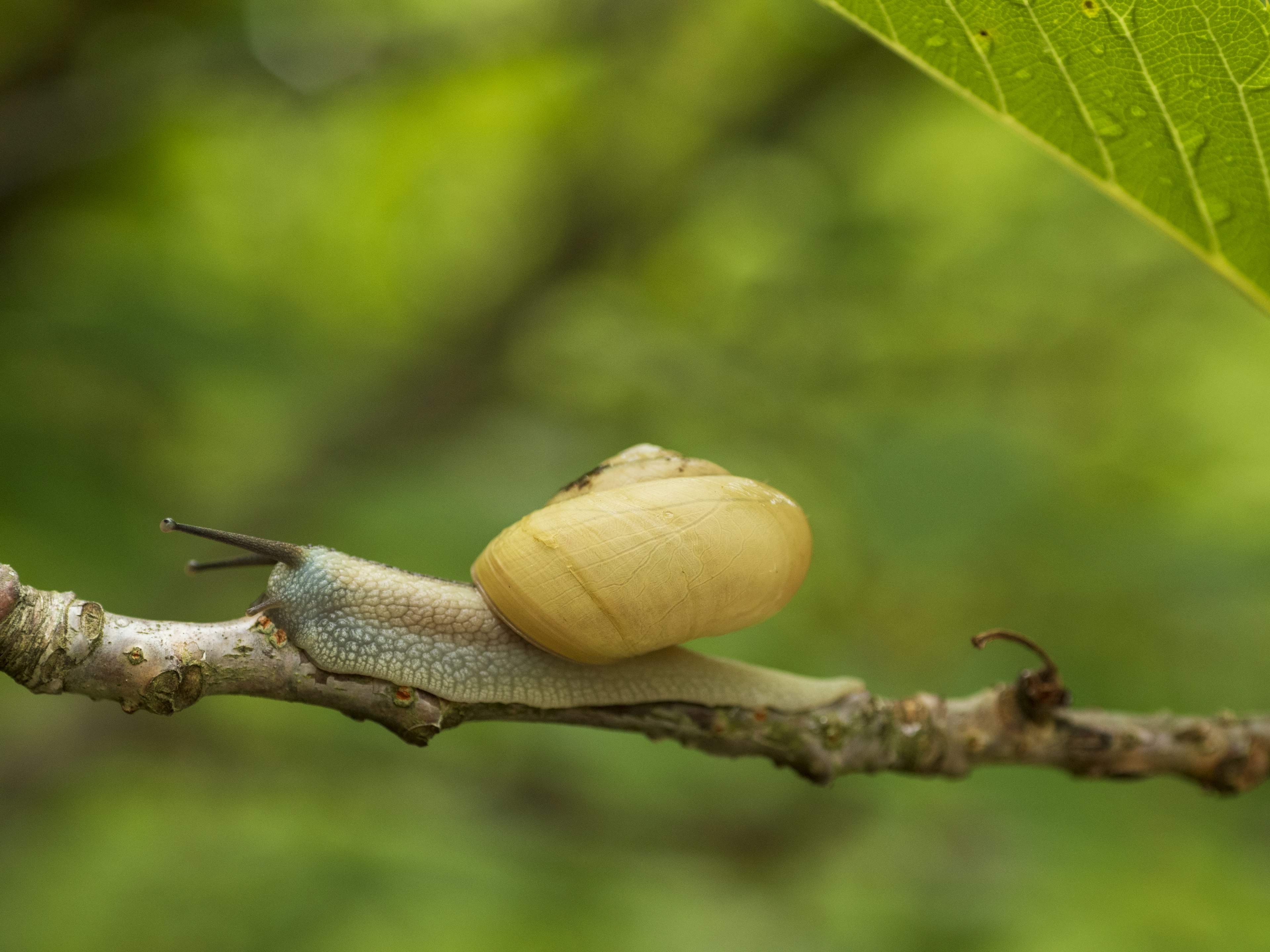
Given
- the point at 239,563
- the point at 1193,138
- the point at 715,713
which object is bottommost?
the point at 715,713

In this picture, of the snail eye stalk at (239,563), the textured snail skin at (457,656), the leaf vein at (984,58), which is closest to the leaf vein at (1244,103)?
the leaf vein at (984,58)

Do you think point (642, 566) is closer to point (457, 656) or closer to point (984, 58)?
point (457, 656)

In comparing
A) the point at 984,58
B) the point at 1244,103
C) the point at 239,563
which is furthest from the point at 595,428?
the point at 1244,103

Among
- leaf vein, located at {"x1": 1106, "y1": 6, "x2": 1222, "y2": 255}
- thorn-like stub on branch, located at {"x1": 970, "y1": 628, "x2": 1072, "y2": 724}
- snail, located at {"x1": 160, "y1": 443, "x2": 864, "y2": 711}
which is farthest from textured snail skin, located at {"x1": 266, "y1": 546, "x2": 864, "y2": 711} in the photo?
leaf vein, located at {"x1": 1106, "y1": 6, "x2": 1222, "y2": 255}

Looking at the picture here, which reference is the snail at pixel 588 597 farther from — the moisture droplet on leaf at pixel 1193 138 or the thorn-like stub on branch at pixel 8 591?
the moisture droplet on leaf at pixel 1193 138

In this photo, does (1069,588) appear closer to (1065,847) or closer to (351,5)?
(1065,847)
